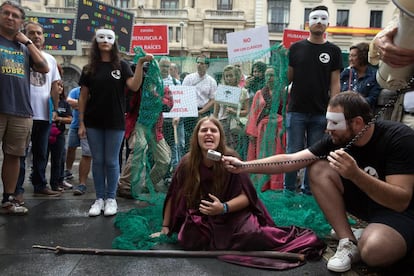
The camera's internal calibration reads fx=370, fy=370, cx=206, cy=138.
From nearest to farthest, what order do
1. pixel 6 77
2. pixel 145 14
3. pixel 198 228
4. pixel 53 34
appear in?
1. pixel 198 228
2. pixel 6 77
3. pixel 53 34
4. pixel 145 14

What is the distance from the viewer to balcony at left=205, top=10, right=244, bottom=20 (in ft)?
96.6

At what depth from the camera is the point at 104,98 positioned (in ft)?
11.6

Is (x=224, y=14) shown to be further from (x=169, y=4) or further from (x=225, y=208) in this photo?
(x=225, y=208)

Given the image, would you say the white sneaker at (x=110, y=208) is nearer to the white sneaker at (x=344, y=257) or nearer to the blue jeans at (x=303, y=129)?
the blue jeans at (x=303, y=129)

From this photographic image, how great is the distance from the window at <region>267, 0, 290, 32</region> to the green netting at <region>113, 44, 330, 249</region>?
2584 centimetres

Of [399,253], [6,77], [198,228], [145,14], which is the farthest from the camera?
Answer: [145,14]

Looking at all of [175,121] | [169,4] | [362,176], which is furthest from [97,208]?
[169,4]

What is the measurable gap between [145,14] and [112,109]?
28776 millimetres

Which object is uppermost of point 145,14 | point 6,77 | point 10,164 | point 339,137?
point 145,14

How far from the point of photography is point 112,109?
3555mm

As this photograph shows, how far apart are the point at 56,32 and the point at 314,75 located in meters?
4.31

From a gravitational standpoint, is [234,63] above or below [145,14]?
below

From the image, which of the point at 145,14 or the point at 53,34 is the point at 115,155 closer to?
the point at 53,34

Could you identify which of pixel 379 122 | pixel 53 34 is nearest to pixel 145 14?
pixel 53 34
